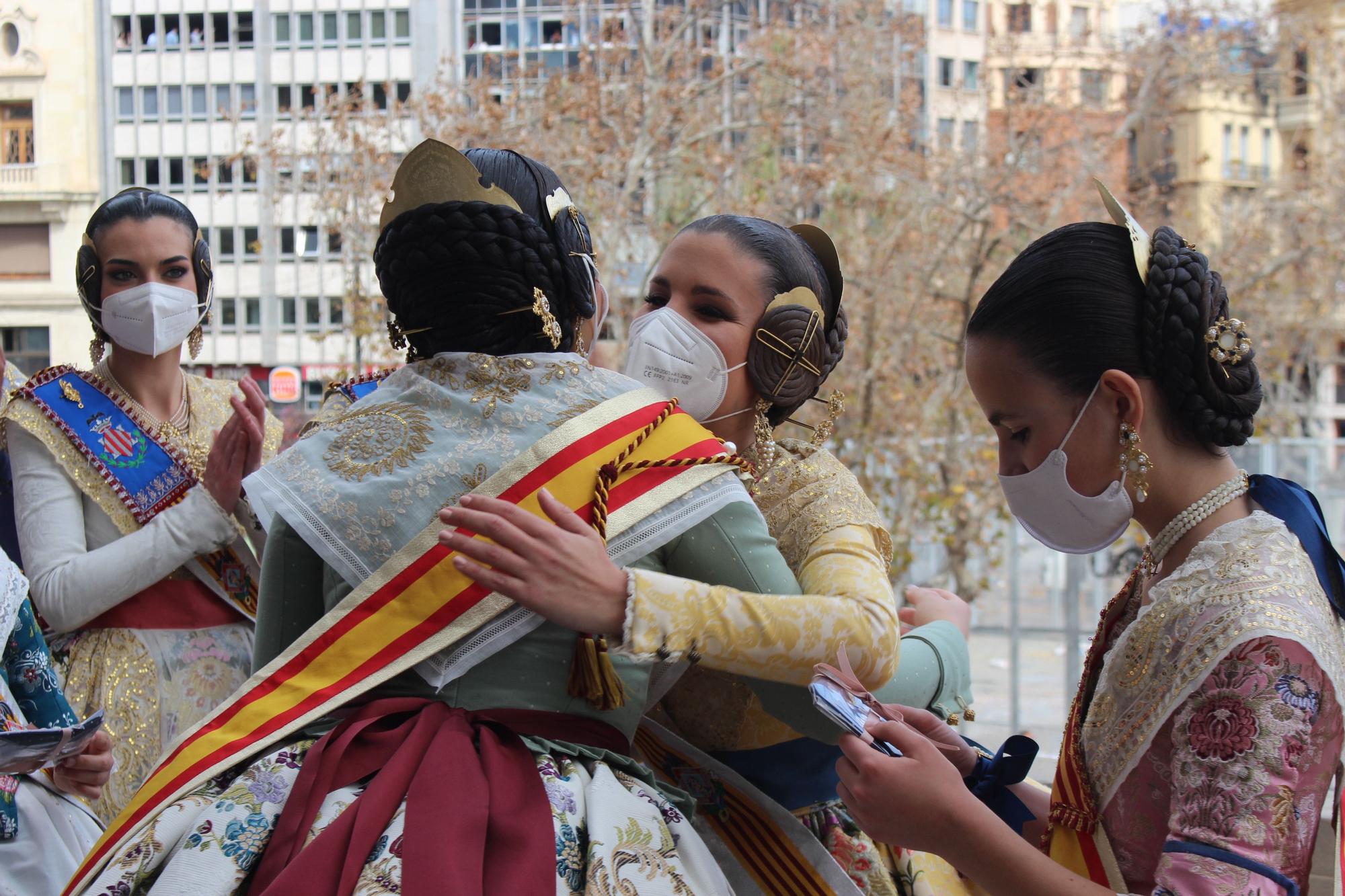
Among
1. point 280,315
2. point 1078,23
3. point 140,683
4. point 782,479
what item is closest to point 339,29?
point 1078,23

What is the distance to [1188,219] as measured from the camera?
12641 millimetres

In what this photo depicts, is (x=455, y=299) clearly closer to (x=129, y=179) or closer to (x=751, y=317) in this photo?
(x=751, y=317)

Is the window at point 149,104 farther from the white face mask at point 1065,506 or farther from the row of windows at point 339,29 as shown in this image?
the white face mask at point 1065,506

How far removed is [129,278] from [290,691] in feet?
5.82

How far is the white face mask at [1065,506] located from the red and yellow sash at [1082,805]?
13cm

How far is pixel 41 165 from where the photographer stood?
32.7 feet

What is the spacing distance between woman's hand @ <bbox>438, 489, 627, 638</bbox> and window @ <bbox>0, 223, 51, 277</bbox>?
8.31m

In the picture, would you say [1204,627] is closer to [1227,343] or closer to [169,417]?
[1227,343]

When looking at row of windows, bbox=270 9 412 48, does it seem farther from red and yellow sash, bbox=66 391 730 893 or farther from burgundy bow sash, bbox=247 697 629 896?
burgundy bow sash, bbox=247 697 629 896

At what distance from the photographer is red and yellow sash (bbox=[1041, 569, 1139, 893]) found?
4.85 ft

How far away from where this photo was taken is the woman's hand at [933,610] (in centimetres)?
201

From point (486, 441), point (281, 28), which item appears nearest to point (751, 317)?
point (486, 441)

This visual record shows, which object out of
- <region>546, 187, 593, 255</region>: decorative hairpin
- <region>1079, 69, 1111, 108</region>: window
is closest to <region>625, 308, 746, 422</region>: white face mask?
<region>546, 187, 593, 255</region>: decorative hairpin

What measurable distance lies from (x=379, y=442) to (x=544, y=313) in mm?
265
